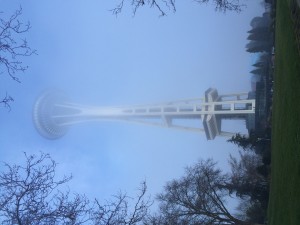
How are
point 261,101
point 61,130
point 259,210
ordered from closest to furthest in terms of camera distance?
point 259,210
point 261,101
point 61,130

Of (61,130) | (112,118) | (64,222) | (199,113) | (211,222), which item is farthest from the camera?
(61,130)

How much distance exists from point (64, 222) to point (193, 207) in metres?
9.47

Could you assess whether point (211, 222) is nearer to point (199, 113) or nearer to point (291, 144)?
point (291, 144)

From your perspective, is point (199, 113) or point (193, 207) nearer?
point (193, 207)

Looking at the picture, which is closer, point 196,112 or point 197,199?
point 197,199

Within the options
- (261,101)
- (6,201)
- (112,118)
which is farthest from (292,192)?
(112,118)

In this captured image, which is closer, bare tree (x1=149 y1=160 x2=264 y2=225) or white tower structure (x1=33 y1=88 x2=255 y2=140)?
bare tree (x1=149 y1=160 x2=264 y2=225)

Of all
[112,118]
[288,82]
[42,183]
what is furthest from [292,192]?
[112,118]

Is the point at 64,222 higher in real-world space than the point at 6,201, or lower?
lower

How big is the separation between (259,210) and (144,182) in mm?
13951

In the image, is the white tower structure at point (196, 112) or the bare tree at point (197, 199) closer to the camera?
the bare tree at point (197, 199)

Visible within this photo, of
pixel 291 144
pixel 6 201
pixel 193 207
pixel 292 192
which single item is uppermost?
pixel 291 144

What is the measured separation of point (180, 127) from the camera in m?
57.1

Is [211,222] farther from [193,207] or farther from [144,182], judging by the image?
[144,182]
